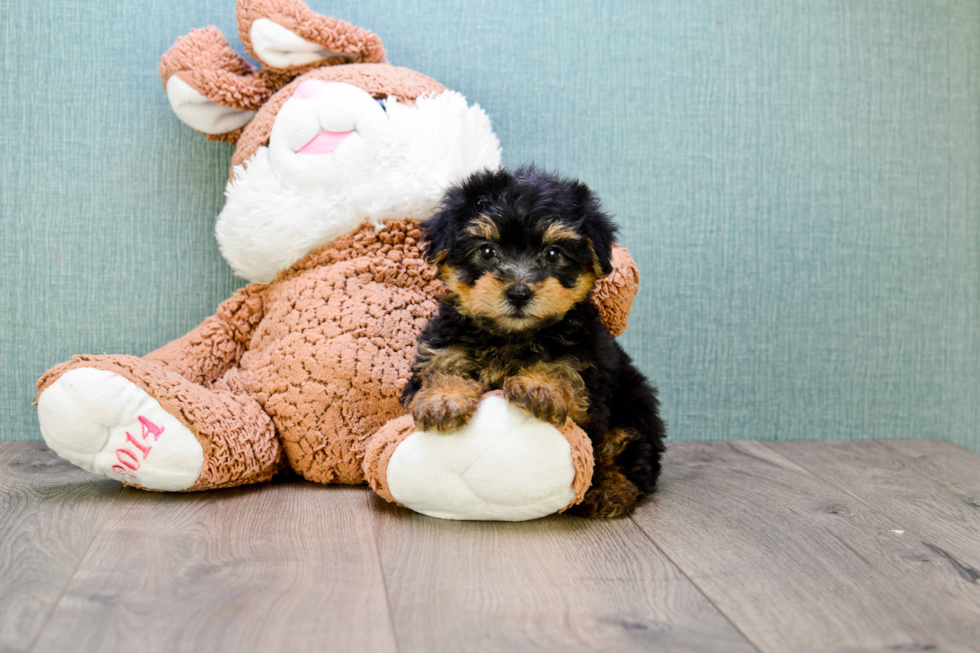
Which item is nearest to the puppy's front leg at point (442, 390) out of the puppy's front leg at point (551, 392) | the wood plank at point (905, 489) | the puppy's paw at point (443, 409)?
the puppy's paw at point (443, 409)

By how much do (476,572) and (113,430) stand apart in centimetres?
105

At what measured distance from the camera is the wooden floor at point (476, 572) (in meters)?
1.42

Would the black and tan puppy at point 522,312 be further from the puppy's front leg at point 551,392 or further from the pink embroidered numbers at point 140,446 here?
the pink embroidered numbers at point 140,446

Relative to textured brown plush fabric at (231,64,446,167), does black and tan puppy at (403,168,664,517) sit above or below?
below

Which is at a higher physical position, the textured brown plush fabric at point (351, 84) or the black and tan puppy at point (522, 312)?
the textured brown plush fabric at point (351, 84)

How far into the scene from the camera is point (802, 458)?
110 inches

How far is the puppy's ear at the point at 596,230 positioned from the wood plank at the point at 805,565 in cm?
69

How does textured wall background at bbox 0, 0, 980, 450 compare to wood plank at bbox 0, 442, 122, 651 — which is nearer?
wood plank at bbox 0, 442, 122, 651

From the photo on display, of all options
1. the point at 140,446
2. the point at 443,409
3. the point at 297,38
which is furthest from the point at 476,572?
the point at 297,38

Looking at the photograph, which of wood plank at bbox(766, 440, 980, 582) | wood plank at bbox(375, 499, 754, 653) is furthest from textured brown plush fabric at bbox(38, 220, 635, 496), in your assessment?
wood plank at bbox(766, 440, 980, 582)

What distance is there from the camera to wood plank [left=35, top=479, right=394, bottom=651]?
4.54ft

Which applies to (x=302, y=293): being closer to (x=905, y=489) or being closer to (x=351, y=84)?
(x=351, y=84)

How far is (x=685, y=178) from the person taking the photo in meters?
2.94

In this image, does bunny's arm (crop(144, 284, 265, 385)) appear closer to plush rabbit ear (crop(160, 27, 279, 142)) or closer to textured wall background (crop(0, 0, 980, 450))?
textured wall background (crop(0, 0, 980, 450))
